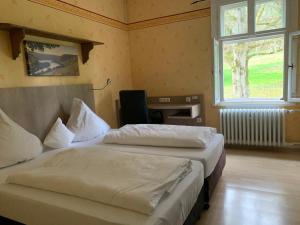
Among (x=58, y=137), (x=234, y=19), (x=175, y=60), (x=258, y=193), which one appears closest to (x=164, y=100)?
(x=175, y=60)

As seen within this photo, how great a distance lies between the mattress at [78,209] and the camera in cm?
116

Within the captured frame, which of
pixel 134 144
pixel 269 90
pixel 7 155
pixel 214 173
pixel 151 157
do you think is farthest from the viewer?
pixel 269 90

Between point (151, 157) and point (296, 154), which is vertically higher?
point (151, 157)

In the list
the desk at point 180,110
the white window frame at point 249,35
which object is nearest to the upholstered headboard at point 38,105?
the desk at point 180,110

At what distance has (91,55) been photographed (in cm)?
344

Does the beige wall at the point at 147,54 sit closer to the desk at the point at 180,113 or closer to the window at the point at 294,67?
the desk at the point at 180,113

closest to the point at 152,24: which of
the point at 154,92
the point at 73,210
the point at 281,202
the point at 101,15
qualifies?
the point at 101,15

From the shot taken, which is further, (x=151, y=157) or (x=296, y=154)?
(x=296, y=154)

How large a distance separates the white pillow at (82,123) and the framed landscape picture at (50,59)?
0.42 meters

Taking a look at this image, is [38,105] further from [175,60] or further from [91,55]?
[175,60]

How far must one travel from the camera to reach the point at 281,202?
6.86ft

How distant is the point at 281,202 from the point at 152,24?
3.28 metres

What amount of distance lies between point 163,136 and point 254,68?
218cm

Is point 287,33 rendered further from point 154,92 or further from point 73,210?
point 73,210
